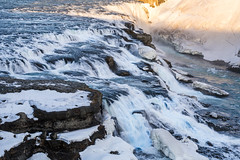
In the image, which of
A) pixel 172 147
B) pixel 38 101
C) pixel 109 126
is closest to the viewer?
pixel 38 101

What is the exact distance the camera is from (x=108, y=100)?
8.21 m

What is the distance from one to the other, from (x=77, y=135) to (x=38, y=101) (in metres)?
1.28

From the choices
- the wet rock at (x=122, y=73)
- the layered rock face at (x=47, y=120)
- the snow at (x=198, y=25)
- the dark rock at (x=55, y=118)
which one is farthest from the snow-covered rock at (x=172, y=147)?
the snow at (x=198, y=25)

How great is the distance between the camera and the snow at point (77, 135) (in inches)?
217

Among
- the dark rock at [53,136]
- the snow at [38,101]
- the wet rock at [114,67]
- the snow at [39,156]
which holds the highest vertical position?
the snow at [38,101]

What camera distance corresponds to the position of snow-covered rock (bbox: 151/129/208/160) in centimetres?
627

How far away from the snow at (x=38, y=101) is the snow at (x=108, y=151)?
1.00 metres

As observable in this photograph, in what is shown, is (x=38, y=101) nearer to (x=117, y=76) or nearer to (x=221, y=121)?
(x=117, y=76)

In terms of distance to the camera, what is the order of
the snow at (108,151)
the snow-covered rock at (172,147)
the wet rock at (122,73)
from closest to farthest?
1. the snow at (108,151)
2. the snow-covered rock at (172,147)
3. the wet rock at (122,73)

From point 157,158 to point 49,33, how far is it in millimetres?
10133

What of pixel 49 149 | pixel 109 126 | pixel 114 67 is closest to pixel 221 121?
pixel 114 67

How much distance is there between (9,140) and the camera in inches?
194

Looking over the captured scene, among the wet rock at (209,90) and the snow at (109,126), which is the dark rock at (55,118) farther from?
the wet rock at (209,90)

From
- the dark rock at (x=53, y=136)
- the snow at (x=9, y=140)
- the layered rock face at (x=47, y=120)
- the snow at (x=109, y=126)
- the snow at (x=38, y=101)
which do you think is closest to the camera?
the snow at (x=9, y=140)
